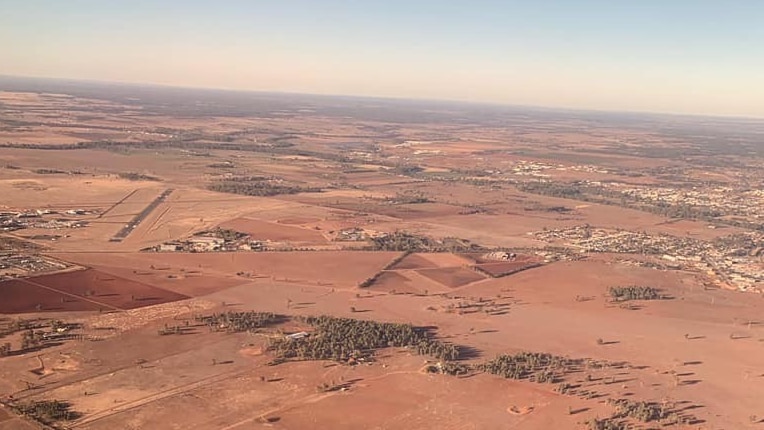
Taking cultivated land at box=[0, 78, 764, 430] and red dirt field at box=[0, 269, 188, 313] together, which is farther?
red dirt field at box=[0, 269, 188, 313]

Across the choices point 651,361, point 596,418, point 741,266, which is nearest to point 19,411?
point 596,418

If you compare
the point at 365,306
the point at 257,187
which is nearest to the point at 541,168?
the point at 257,187

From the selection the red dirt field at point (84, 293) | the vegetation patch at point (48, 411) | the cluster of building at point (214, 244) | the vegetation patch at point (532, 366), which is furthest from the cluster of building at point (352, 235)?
the vegetation patch at point (48, 411)

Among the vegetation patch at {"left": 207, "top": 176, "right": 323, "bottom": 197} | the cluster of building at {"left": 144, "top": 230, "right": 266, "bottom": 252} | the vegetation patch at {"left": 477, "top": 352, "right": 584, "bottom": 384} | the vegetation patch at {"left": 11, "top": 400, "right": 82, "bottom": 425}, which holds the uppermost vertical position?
the vegetation patch at {"left": 207, "top": 176, "right": 323, "bottom": 197}

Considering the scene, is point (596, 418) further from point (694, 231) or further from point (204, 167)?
point (204, 167)

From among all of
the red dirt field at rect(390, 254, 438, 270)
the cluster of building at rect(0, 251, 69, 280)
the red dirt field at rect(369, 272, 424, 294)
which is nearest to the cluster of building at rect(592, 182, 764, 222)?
the red dirt field at rect(390, 254, 438, 270)

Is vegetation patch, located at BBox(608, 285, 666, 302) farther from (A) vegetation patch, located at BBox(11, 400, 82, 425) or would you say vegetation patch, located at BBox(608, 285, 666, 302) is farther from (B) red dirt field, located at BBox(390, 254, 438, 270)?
(A) vegetation patch, located at BBox(11, 400, 82, 425)
